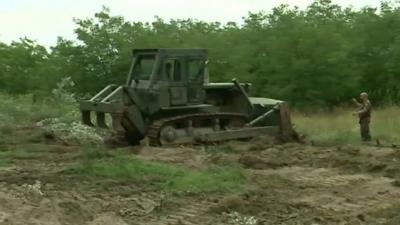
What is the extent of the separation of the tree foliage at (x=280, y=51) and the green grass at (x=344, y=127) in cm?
137

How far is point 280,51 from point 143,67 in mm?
12686

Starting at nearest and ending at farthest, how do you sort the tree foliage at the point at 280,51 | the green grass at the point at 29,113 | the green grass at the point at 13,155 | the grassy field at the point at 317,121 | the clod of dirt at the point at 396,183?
the clod of dirt at the point at 396,183 → the green grass at the point at 13,155 → the grassy field at the point at 317,121 → the green grass at the point at 29,113 → the tree foliage at the point at 280,51

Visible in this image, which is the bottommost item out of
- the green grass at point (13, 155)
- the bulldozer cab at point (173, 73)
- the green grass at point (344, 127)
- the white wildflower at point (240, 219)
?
the white wildflower at point (240, 219)

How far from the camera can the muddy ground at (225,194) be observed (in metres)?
8.83

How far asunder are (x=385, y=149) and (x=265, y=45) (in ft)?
51.2

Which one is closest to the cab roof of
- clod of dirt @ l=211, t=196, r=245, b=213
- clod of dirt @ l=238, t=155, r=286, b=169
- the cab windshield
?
the cab windshield

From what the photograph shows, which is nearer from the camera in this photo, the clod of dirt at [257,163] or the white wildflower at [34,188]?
the white wildflower at [34,188]

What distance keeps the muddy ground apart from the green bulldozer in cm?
174

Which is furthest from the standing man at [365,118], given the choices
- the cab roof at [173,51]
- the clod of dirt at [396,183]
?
the clod of dirt at [396,183]

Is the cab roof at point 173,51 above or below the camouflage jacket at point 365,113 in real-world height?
above

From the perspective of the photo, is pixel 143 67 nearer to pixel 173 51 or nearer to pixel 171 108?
pixel 173 51

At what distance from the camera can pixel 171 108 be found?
16.8m

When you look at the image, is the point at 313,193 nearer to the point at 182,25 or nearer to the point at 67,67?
the point at 67,67

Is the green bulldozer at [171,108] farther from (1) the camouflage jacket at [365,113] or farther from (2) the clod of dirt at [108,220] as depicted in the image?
(2) the clod of dirt at [108,220]
